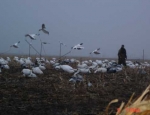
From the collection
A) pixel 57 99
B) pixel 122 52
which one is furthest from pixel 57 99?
pixel 122 52

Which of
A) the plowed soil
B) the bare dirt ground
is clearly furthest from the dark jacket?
the bare dirt ground

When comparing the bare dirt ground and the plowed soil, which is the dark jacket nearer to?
the plowed soil

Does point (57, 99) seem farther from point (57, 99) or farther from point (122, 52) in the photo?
point (122, 52)

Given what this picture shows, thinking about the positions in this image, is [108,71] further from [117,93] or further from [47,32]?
[117,93]

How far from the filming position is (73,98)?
6.84 m

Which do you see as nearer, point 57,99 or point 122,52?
point 57,99

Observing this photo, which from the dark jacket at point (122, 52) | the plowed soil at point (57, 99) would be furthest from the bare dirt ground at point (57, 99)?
the dark jacket at point (122, 52)

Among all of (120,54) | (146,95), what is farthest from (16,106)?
(120,54)

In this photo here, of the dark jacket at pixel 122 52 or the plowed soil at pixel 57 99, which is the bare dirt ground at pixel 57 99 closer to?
the plowed soil at pixel 57 99

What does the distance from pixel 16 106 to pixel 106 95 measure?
2672 mm

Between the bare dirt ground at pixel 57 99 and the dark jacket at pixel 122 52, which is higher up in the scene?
the dark jacket at pixel 122 52

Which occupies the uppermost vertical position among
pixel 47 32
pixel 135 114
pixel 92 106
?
pixel 47 32

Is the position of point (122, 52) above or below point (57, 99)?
above

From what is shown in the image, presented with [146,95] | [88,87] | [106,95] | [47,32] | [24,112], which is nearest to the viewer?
[146,95]
